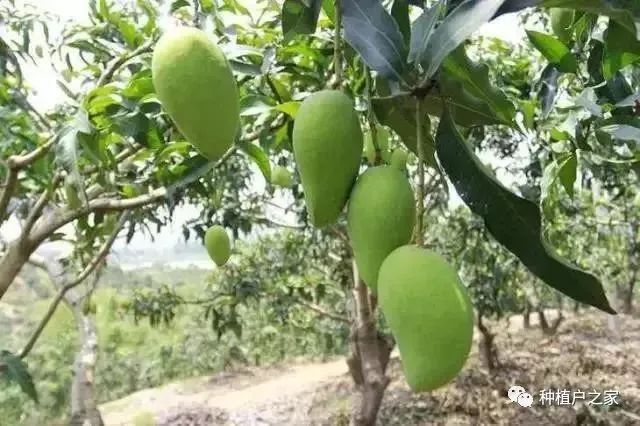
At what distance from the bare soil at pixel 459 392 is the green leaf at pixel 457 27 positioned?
2.99 metres

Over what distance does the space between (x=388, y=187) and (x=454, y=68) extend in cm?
13

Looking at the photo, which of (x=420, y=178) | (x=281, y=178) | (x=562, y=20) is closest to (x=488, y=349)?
(x=281, y=178)

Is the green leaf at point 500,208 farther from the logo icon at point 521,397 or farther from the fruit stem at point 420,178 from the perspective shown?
the logo icon at point 521,397

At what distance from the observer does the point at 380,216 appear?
430 millimetres

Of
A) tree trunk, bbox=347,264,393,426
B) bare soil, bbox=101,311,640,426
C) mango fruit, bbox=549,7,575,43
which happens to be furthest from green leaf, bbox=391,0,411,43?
bare soil, bbox=101,311,640,426

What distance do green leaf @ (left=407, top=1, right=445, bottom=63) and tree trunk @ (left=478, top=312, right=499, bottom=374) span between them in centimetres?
469

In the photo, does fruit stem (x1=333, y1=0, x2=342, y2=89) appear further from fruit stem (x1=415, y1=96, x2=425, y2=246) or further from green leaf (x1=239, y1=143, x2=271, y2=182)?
green leaf (x1=239, y1=143, x2=271, y2=182)

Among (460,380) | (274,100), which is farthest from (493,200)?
(460,380)

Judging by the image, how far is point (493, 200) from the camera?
16.8 inches

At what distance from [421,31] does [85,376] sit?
2482 millimetres

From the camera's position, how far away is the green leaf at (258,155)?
3.12 ft

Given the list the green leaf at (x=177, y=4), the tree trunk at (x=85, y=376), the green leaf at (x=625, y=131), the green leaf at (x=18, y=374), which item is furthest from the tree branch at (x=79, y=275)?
the green leaf at (x=625, y=131)

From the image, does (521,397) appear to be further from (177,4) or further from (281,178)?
(177,4)

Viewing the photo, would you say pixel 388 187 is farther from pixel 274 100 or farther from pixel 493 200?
pixel 274 100
